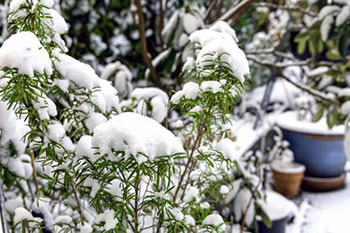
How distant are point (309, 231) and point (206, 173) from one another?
137 centimetres

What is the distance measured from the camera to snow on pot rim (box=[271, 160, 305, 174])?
206 cm

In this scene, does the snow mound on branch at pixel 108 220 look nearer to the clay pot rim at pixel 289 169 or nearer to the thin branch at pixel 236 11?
the thin branch at pixel 236 11

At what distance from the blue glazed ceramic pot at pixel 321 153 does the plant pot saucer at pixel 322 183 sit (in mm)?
31

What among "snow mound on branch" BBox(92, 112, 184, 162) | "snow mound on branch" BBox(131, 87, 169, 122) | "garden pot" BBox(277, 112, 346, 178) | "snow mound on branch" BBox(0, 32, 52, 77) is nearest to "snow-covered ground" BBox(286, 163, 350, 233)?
"garden pot" BBox(277, 112, 346, 178)

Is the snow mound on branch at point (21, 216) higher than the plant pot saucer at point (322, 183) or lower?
higher

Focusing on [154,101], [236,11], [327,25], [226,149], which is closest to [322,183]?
[327,25]

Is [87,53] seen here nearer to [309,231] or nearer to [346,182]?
[309,231]

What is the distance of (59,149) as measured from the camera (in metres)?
0.53

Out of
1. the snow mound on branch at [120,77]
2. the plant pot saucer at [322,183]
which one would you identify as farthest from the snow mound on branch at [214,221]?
the plant pot saucer at [322,183]

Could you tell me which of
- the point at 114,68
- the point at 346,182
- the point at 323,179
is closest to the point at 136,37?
the point at 114,68

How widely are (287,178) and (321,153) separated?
14.2 inches

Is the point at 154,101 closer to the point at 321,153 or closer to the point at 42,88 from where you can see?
the point at 42,88

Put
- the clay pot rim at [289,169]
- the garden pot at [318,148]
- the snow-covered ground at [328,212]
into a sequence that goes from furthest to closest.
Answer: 1. the garden pot at [318,148]
2. the clay pot rim at [289,169]
3. the snow-covered ground at [328,212]

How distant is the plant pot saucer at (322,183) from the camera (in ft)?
7.27
